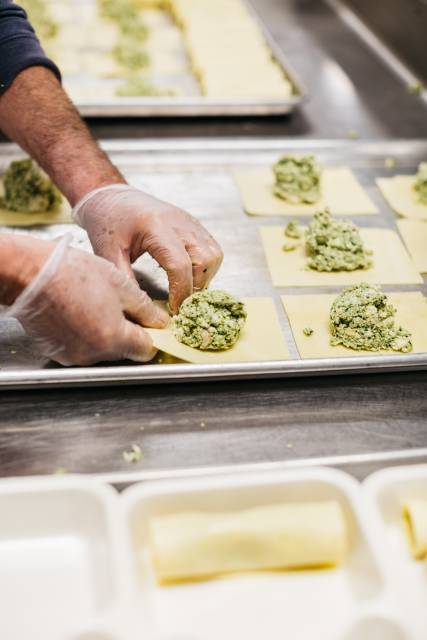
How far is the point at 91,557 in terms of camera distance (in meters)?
1.38

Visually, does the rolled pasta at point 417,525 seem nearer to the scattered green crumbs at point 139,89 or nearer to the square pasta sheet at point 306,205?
the square pasta sheet at point 306,205

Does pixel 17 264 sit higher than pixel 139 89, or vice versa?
pixel 17 264

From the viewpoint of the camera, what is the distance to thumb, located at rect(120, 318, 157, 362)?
175 centimetres

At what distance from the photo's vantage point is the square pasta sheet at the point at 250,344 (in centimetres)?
189

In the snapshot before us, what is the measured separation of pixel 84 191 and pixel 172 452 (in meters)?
0.99

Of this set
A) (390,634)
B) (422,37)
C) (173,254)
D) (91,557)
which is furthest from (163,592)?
(422,37)

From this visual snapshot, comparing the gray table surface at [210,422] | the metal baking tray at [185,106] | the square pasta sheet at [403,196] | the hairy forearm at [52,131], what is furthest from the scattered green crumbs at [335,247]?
the metal baking tray at [185,106]

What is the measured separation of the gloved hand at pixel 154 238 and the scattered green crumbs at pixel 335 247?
45 centimetres

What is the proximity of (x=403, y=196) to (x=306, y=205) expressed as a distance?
0.42 meters

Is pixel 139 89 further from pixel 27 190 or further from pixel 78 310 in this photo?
pixel 78 310

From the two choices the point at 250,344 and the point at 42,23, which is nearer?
the point at 250,344

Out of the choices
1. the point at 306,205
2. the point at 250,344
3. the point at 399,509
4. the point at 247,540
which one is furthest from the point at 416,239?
the point at 247,540

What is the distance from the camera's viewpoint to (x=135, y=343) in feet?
5.83

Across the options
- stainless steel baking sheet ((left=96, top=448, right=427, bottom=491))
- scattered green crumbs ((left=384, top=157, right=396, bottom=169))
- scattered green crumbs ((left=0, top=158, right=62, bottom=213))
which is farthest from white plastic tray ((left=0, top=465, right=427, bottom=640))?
scattered green crumbs ((left=384, top=157, right=396, bottom=169))
